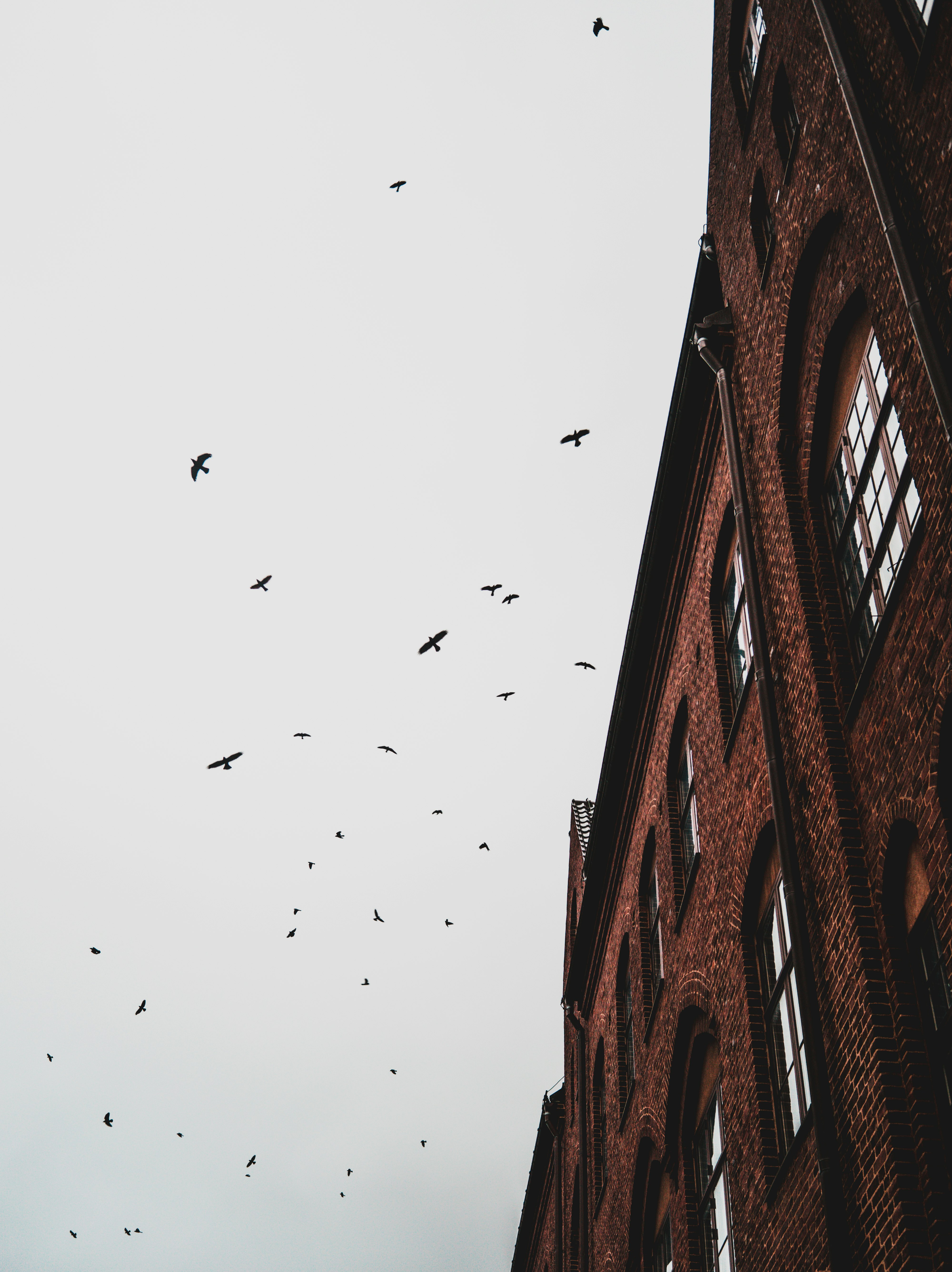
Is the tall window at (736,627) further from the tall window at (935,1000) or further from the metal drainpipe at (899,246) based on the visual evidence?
the tall window at (935,1000)

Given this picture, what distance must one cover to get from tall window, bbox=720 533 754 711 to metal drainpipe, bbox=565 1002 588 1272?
1135cm

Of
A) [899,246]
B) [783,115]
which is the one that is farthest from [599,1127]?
[899,246]

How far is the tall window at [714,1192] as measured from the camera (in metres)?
11.9

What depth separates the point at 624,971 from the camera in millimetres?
19719

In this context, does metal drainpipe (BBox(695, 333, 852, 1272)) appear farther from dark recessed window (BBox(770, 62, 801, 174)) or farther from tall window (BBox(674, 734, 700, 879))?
tall window (BBox(674, 734, 700, 879))

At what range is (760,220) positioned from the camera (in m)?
13.3

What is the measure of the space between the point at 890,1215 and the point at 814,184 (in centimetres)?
875

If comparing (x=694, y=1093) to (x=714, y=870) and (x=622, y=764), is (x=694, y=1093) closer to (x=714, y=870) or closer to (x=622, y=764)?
(x=714, y=870)

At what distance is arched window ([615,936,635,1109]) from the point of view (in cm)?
1812

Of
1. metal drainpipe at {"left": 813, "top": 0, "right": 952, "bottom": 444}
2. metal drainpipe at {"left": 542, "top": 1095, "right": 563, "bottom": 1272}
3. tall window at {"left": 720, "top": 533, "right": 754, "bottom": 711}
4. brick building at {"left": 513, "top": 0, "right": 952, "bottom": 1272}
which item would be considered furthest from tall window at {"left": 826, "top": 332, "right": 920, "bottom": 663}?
metal drainpipe at {"left": 542, "top": 1095, "right": 563, "bottom": 1272}

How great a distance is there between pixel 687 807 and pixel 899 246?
30.0ft

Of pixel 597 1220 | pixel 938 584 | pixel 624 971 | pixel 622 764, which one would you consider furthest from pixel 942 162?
pixel 597 1220

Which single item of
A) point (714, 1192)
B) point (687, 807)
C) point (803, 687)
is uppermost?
point (687, 807)

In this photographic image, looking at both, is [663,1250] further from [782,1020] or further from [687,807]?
[782,1020]
